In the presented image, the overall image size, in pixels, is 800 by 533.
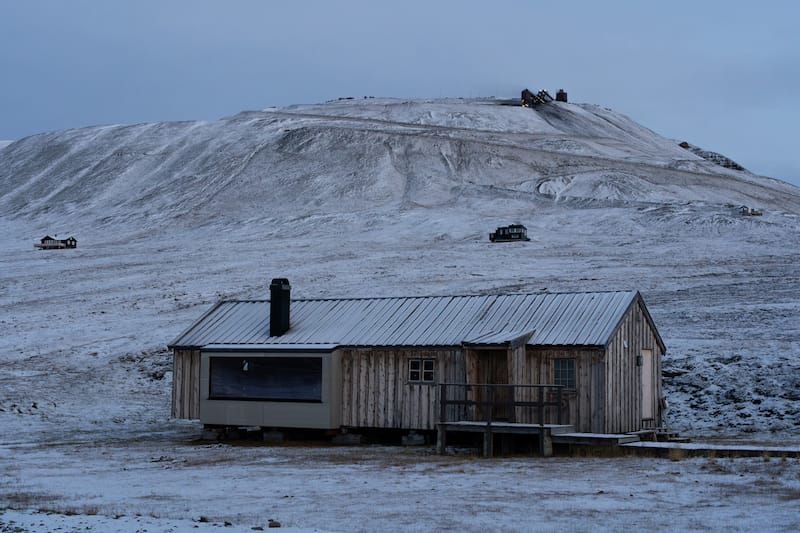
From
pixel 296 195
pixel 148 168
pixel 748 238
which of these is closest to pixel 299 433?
pixel 748 238

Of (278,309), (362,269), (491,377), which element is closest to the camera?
(491,377)

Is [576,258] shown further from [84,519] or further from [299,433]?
[84,519]

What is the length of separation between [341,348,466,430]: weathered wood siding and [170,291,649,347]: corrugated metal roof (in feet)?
1.07

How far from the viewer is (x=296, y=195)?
88625 mm

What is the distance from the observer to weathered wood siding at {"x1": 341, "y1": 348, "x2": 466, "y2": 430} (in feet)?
83.7

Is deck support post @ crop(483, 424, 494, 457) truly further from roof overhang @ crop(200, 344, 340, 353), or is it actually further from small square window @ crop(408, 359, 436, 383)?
roof overhang @ crop(200, 344, 340, 353)

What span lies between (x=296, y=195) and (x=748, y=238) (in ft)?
126

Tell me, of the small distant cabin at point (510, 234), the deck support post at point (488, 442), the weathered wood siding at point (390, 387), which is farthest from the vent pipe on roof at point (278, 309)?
the small distant cabin at point (510, 234)

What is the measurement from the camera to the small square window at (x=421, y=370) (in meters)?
25.8

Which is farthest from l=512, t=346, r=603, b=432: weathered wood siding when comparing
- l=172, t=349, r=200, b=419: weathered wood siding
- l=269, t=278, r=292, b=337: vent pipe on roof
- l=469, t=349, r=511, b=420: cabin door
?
l=172, t=349, r=200, b=419: weathered wood siding

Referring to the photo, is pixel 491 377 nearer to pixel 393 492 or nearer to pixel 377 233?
pixel 393 492

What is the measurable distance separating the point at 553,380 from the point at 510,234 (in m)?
40.3

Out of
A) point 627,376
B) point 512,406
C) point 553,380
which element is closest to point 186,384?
point 512,406

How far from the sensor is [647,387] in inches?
1040
